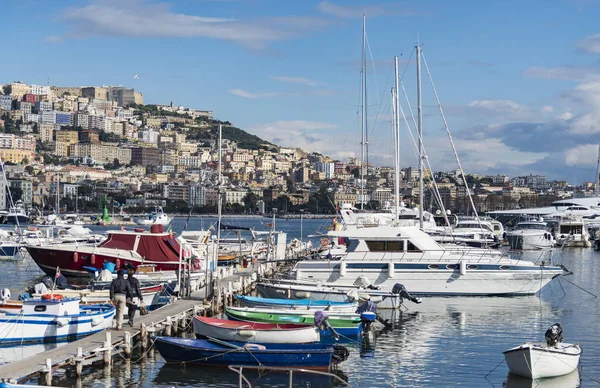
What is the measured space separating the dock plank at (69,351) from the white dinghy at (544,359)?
8.01m

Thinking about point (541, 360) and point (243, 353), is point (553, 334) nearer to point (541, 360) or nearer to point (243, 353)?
point (541, 360)

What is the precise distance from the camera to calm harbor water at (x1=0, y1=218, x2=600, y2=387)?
741 inches

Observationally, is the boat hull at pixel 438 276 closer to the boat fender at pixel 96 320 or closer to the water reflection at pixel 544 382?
the boat fender at pixel 96 320

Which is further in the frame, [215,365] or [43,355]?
[215,365]

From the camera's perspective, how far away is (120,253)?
115 feet

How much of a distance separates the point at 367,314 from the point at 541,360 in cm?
533

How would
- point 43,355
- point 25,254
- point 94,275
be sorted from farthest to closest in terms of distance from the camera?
point 25,254 → point 94,275 → point 43,355

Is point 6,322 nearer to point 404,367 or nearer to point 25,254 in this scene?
point 404,367

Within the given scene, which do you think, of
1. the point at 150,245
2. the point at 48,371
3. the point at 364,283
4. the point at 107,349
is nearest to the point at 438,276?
the point at 364,283

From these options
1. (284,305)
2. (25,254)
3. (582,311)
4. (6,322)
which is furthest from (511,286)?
(25,254)

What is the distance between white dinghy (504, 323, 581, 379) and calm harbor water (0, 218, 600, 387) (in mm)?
208

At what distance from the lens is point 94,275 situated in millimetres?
33625

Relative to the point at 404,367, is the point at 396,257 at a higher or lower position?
higher

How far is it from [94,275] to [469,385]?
18.2 meters
